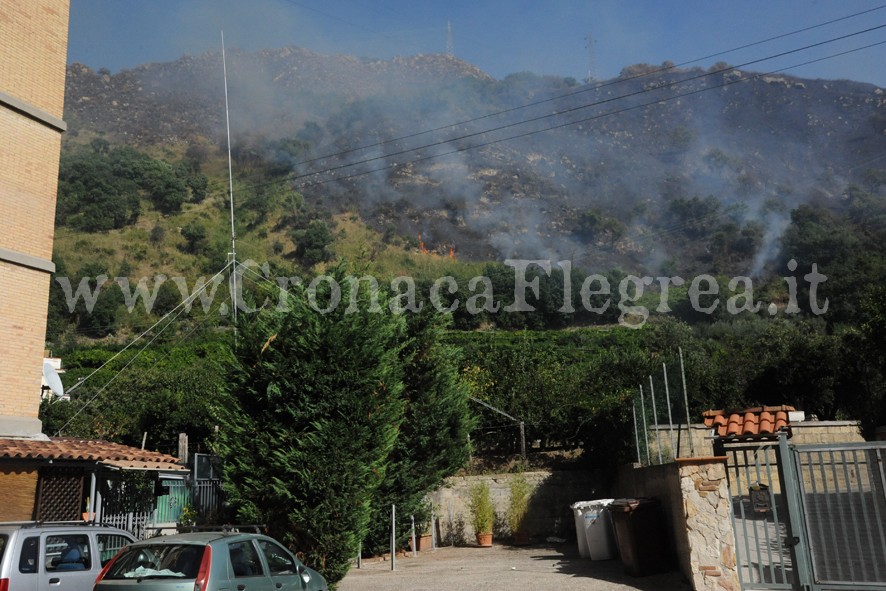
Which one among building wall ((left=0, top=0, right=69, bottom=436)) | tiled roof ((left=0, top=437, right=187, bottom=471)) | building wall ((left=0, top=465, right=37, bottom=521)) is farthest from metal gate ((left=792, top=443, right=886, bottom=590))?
building wall ((left=0, top=0, right=69, bottom=436))

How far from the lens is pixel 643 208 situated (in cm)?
14975

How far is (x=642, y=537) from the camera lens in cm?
1105

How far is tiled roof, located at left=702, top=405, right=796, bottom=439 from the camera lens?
14.5 m

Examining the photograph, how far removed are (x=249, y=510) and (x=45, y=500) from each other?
13.4 feet

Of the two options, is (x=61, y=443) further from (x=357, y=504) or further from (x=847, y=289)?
(x=847, y=289)

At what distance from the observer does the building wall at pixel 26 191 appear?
1432 cm

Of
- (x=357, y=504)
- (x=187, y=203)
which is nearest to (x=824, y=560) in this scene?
(x=357, y=504)

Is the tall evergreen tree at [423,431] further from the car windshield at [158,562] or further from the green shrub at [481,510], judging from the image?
the car windshield at [158,562]

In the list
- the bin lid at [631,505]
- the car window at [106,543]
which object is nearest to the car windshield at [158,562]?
the car window at [106,543]

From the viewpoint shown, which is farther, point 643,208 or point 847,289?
point 643,208

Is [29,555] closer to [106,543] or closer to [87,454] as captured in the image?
[106,543]

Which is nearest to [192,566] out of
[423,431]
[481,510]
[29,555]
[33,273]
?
[29,555]

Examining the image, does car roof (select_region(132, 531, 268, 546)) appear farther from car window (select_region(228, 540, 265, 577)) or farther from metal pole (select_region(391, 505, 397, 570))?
metal pole (select_region(391, 505, 397, 570))

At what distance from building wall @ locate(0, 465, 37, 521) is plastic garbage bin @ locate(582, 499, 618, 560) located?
10.1 meters
